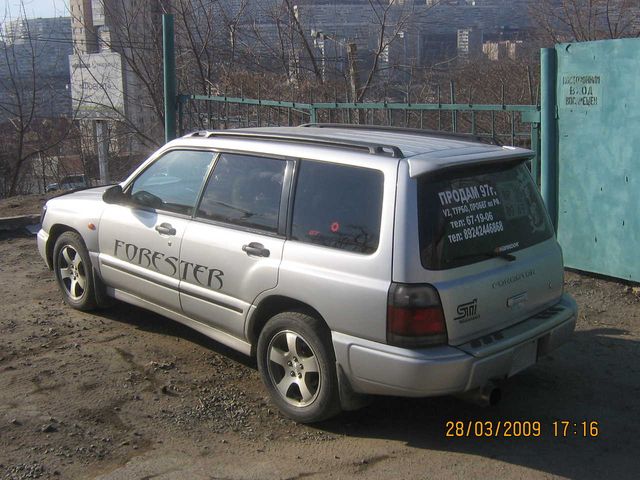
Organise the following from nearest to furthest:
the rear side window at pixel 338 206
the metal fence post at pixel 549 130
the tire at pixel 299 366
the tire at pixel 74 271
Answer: the rear side window at pixel 338 206 → the tire at pixel 299 366 → the tire at pixel 74 271 → the metal fence post at pixel 549 130

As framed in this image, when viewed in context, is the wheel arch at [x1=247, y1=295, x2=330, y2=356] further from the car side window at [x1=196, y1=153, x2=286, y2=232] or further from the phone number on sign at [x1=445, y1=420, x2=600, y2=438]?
the phone number on sign at [x1=445, y1=420, x2=600, y2=438]

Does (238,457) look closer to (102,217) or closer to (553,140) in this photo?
(102,217)

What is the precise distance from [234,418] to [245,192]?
4.67 ft

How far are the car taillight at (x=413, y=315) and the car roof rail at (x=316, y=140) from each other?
776mm

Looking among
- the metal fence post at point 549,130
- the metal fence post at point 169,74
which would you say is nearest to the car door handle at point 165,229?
the metal fence post at point 549,130

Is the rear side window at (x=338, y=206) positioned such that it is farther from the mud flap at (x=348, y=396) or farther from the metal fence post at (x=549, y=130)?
the metal fence post at (x=549, y=130)

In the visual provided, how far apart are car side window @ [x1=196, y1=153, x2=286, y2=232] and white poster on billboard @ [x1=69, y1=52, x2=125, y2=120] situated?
10.4 m

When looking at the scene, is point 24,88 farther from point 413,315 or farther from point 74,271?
point 413,315

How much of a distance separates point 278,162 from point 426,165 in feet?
3.57

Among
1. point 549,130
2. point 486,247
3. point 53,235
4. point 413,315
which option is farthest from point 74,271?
point 549,130

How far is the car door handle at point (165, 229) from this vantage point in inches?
209

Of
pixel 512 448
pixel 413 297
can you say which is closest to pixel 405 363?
pixel 413 297

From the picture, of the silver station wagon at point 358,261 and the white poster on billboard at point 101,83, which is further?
the white poster on billboard at point 101,83

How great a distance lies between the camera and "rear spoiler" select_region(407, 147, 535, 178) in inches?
161
